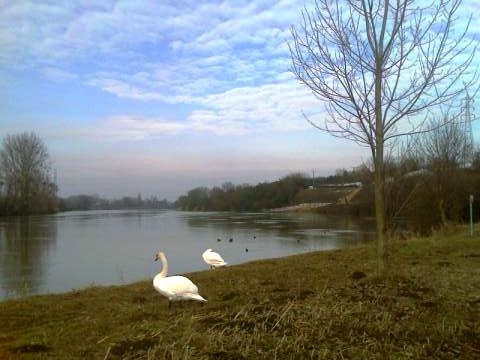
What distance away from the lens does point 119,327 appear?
17.9ft

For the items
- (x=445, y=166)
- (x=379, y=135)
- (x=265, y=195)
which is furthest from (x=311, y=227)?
(x=265, y=195)

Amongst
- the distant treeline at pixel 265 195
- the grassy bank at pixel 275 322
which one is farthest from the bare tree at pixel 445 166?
the distant treeline at pixel 265 195

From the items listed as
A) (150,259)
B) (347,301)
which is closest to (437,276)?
(347,301)

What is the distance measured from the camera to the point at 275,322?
4.89 m

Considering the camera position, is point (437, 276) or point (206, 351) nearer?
point (206, 351)

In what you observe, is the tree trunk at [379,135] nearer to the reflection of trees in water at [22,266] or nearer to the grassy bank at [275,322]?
the grassy bank at [275,322]

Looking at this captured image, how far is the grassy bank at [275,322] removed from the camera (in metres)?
4.22

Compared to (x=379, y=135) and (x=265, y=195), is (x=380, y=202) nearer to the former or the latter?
(x=379, y=135)

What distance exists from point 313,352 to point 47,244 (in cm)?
2825

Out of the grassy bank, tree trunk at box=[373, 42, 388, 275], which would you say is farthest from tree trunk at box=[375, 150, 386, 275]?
the grassy bank

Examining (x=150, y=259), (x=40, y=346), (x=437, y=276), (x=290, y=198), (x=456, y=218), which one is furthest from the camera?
(x=290, y=198)

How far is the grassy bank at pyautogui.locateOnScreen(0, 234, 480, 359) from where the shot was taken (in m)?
4.22

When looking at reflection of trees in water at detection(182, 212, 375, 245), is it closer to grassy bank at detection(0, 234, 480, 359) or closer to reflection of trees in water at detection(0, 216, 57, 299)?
reflection of trees in water at detection(0, 216, 57, 299)

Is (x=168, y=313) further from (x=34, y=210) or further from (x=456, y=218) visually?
(x=34, y=210)
